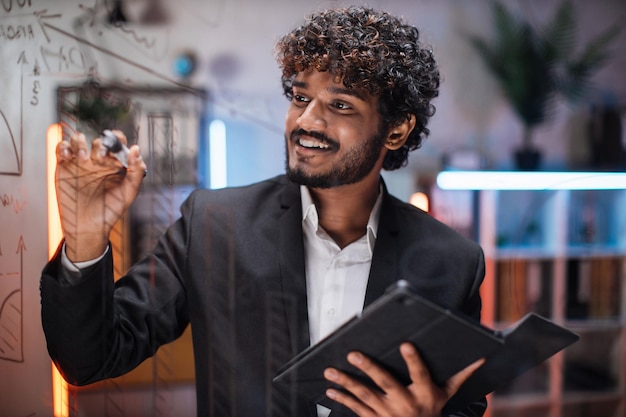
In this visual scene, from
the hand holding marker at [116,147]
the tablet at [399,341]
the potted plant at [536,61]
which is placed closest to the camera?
the tablet at [399,341]

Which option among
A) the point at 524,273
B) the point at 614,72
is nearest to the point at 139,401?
the point at 524,273

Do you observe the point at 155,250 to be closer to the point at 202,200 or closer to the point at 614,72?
the point at 202,200

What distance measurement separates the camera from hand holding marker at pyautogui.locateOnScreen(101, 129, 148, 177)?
2.51 ft

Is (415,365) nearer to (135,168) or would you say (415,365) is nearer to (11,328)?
(135,168)

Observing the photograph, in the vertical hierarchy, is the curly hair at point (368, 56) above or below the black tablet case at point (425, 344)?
above

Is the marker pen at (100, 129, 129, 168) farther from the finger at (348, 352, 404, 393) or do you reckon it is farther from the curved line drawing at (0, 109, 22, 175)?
the finger at (348, 352, 404, 393)

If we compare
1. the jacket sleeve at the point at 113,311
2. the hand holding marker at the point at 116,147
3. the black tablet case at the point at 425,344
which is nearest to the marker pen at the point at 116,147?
the hand holding marker at the point at 116,147

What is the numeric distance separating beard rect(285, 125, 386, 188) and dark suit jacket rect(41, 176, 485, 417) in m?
0.07

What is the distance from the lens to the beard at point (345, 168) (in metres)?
0.79

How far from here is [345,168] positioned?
2.66 feet

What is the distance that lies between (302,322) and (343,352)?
0.13 m

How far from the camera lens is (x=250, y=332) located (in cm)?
85

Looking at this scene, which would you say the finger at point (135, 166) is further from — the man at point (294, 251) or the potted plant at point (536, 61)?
the potted plant at point (536, 61)

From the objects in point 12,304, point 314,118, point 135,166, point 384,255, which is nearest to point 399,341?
point 384,255
